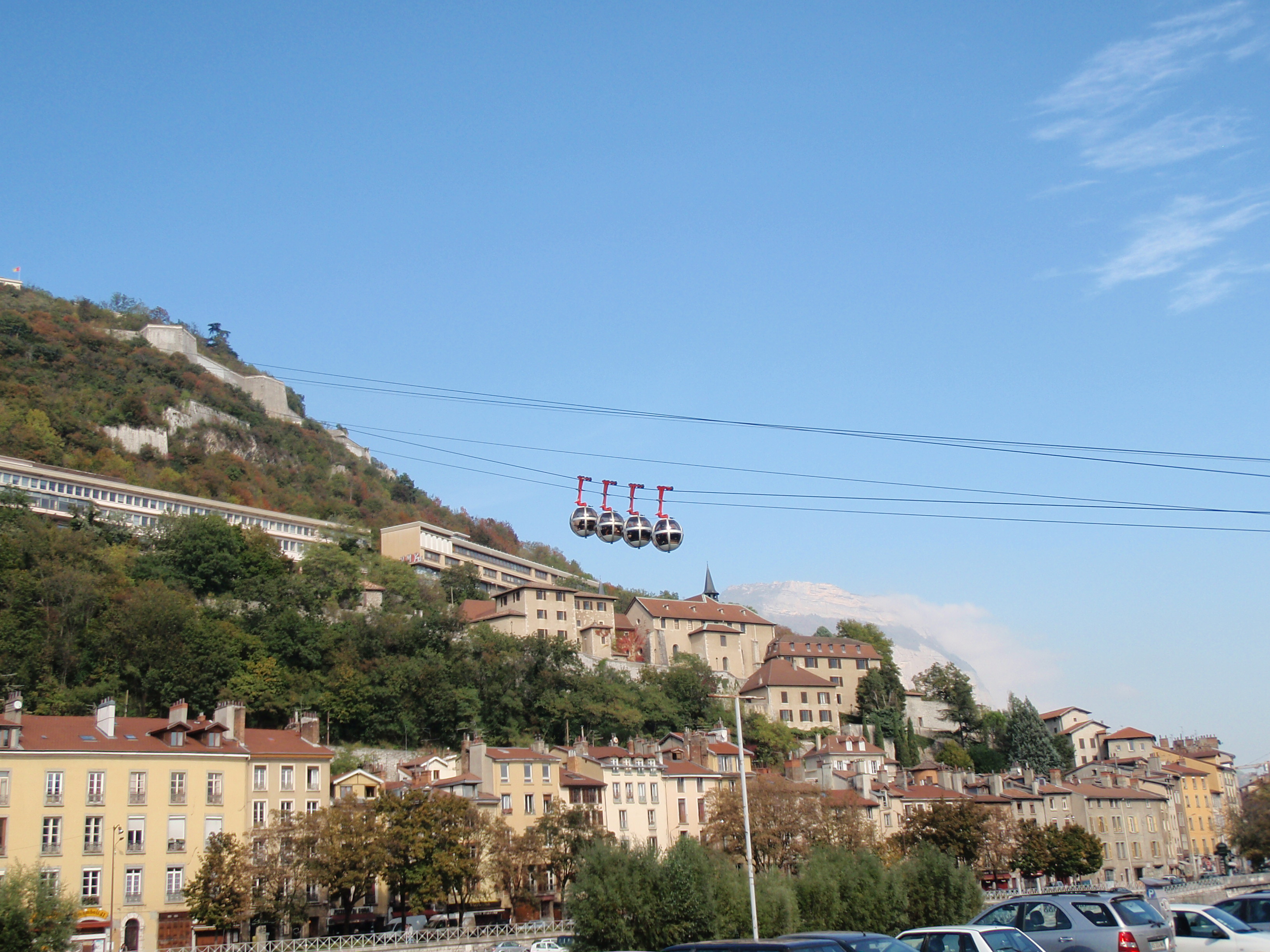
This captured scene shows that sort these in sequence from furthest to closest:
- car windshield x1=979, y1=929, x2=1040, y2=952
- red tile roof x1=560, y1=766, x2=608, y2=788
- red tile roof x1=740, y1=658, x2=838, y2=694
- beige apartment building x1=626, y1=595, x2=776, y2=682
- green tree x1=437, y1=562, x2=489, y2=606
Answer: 1. beige apartment building x1=626, y1=595, x2=776, y2=682
2. green tree x1=437, y1=562, x2=489, y2=606
3. red tile roof x1=740, y1=658, x2=838, y2=694
4. red tile roof x1=560, y1=766, x2=608, y2=788
5. car windshield x1=979, y1=929, x2=1040, y2=952

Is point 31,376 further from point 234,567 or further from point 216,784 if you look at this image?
point 216,784

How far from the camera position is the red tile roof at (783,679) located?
12100cm

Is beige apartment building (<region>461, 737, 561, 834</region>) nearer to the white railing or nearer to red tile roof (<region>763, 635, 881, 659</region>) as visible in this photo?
the white railing

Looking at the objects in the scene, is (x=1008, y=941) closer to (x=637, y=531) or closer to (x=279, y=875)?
(x=637, y=531)

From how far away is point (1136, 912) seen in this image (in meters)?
23.3

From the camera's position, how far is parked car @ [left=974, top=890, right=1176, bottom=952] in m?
22.6

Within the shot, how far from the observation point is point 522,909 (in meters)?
62.9

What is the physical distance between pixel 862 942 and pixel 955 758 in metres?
101

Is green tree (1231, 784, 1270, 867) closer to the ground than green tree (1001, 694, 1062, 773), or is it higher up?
closer to the ground

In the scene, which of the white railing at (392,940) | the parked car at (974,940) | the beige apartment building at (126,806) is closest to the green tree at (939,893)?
the white railing at (392,940)

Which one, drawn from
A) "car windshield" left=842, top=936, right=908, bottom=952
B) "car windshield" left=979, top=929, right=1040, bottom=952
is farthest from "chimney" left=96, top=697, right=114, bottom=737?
"car windshield" left=979, top=929, right=1040, bottom=952

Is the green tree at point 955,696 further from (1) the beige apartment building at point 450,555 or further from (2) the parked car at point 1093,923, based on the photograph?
(2) the parked car at point 1093,923

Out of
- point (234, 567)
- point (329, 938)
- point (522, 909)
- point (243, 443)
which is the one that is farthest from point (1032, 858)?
point (243, 443)

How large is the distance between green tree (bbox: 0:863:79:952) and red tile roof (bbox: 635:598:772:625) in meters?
91.8
